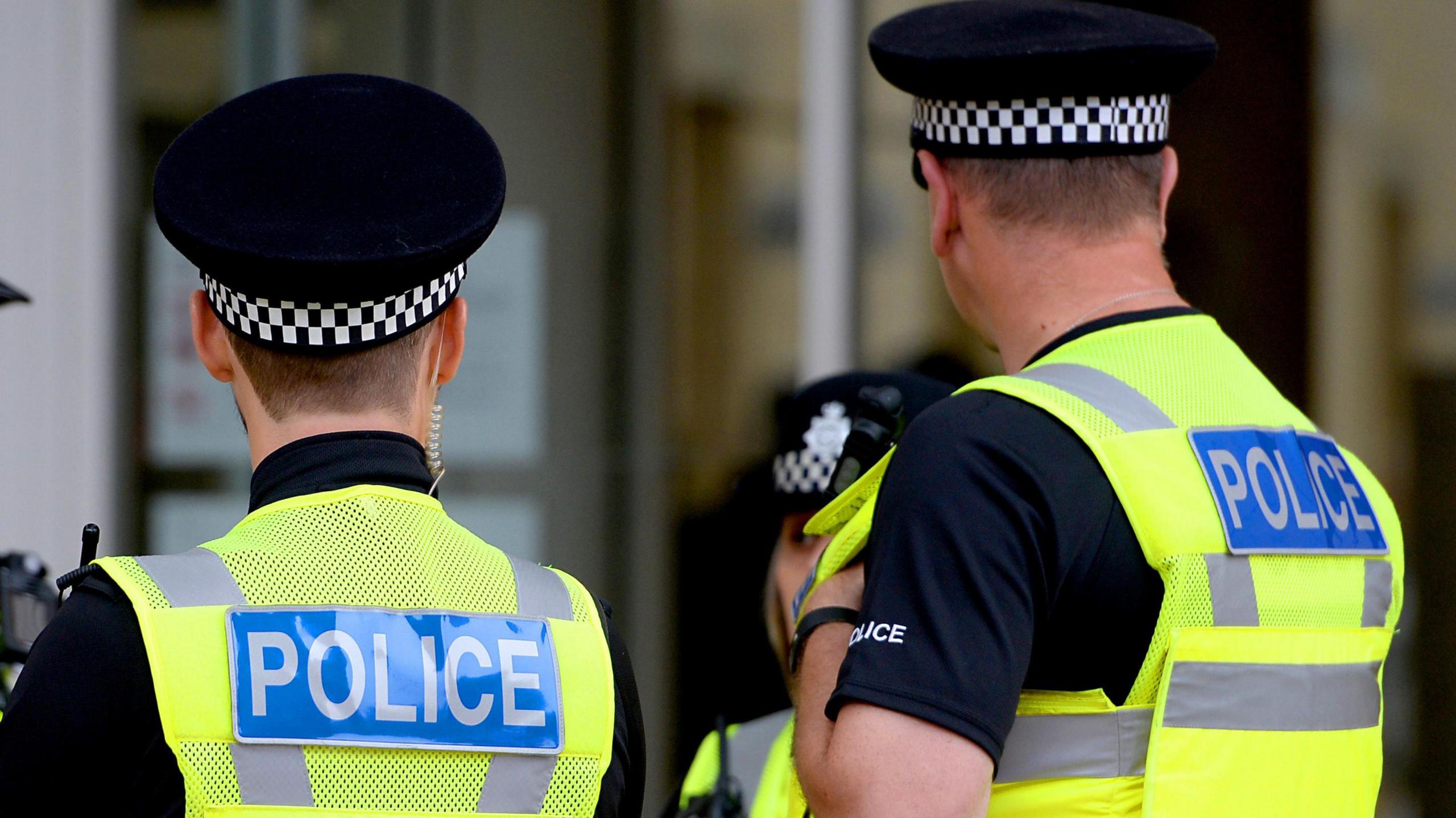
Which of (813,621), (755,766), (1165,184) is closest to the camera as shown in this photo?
(813,621)

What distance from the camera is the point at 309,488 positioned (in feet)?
A: 5.12

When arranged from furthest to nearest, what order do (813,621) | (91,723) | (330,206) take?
1. (813,621)
2. (330,206)
3. (91,723)

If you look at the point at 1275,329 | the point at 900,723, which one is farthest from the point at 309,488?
the point at 1275,329

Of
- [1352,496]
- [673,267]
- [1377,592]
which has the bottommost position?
[673,267]

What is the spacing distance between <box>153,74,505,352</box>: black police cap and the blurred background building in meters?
2.65

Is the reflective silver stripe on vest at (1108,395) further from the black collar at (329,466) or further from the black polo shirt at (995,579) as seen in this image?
the black collar at (329,466)

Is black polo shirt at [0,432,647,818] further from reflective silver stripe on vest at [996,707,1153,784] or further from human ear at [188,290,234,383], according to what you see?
reflective silver stripe on vest at [996,707,1153,784]

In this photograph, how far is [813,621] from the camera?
5.98 feet

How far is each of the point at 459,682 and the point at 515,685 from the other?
0.06 m

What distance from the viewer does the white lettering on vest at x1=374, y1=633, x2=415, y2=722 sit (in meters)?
1.48

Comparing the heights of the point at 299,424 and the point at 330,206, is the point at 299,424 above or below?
below

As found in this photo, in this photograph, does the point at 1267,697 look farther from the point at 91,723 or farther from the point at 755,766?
the point at 755,766

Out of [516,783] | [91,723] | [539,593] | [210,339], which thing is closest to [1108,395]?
[539,593]

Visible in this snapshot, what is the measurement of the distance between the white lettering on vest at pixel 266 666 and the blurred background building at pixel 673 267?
8.90ft
